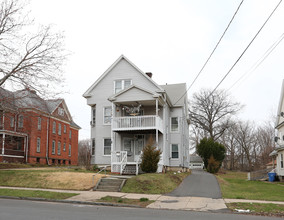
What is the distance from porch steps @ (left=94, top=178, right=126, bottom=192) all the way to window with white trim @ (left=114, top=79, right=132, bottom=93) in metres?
10.3

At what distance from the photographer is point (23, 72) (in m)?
19.2

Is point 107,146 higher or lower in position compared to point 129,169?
higher

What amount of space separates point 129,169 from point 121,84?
7.45 metres

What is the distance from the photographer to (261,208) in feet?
38.0

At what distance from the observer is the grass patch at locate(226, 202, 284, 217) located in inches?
431

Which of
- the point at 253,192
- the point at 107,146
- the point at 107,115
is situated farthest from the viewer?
the point at 107,115

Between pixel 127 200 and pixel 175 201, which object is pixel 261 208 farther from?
pixel 127 200

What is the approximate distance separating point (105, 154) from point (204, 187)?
987 centimetres

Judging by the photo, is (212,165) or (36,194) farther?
(212,165)

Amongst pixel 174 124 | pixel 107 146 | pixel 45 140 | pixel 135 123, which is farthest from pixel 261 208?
pixel 45 140

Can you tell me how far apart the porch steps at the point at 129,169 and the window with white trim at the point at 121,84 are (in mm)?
6628

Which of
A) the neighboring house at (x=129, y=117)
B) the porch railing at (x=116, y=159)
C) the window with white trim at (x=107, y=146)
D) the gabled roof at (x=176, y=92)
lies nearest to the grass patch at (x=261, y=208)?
the neighboring house at (x=129, y=117)

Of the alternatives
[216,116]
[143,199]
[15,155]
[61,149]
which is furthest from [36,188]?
[216,116]

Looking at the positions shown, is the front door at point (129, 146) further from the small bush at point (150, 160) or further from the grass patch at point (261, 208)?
the grass patch at point (261, 208)
